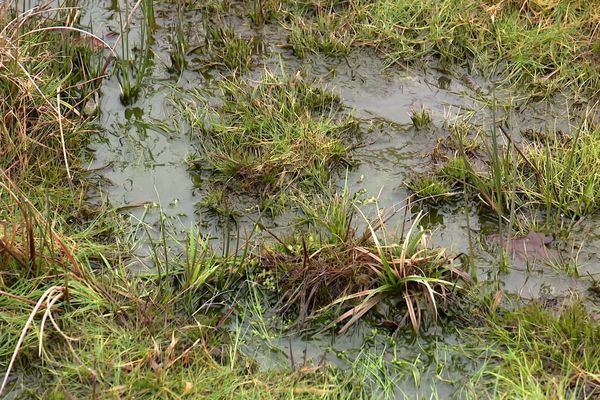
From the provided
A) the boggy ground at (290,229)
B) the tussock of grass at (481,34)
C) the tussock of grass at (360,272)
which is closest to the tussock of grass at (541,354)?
the boggy ground at (290,229)

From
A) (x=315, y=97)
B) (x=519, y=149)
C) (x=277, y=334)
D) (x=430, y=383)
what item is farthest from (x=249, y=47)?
(x=430, y=383)

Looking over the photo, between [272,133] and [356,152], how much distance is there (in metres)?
0.44

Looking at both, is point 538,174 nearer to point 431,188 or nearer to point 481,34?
point 431,188

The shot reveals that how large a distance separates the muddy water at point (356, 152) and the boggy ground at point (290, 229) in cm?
3

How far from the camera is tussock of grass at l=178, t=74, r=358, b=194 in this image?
140 inches

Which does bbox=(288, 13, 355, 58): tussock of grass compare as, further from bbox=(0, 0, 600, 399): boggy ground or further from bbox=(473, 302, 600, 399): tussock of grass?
bbox=(473, 302, 600, 399): tussock of grass

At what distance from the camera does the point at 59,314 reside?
9.64 feet

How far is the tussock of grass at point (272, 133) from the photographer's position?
356 cm

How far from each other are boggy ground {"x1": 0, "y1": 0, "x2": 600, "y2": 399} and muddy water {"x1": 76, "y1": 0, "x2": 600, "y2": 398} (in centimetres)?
3

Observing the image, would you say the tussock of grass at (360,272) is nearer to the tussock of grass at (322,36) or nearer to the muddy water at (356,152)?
the muddy water at (356,152)

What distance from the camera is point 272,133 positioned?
12.3ft

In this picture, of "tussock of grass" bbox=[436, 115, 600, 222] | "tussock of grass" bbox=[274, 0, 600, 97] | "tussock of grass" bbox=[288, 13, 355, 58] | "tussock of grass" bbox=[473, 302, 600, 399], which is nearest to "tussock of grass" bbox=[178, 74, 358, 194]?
"tussock of grass" bbox=[288, 13, 355, 58]

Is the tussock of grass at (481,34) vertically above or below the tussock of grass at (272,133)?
above

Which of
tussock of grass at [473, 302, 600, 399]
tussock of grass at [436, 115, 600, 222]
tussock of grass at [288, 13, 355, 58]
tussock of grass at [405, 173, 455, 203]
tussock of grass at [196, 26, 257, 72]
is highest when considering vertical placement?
tussock of grass at [288, 13, 355, 58]
